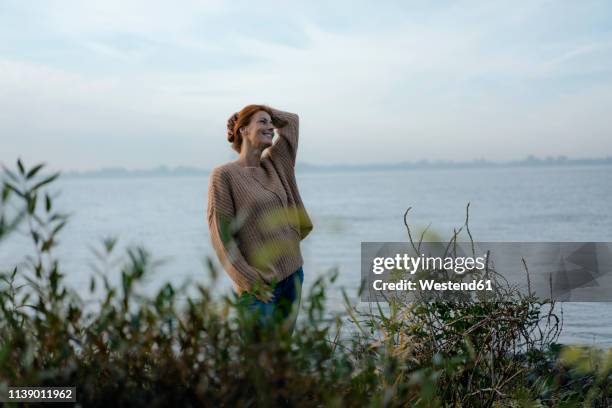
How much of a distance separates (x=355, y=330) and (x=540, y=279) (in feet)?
14.4

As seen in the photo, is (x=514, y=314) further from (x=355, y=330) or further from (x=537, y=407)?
(x=355, y=330)

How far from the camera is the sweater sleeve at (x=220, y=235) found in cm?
378

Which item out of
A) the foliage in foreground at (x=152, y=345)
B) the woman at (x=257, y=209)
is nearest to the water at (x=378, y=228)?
the woman at (x=257, y=209)

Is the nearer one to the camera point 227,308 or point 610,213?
point 227,308

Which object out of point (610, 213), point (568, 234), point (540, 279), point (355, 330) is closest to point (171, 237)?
point (568, 234)

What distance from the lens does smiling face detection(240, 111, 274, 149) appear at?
13.3 ft

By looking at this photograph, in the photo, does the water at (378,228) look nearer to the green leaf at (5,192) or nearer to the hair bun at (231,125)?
the hair bun at (231,125)

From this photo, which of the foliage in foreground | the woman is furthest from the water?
the foliage in foreground

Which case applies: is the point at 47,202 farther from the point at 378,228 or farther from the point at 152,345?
the point at 378,228

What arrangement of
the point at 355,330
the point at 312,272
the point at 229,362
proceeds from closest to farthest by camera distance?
the point at 229,362, the point at 312,272, the point at 355,330

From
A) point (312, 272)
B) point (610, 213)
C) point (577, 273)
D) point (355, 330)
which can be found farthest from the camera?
point (610, 213)

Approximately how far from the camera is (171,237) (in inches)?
1049

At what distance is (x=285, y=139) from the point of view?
14.6 feet

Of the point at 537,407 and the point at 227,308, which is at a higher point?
the point at 227,308
